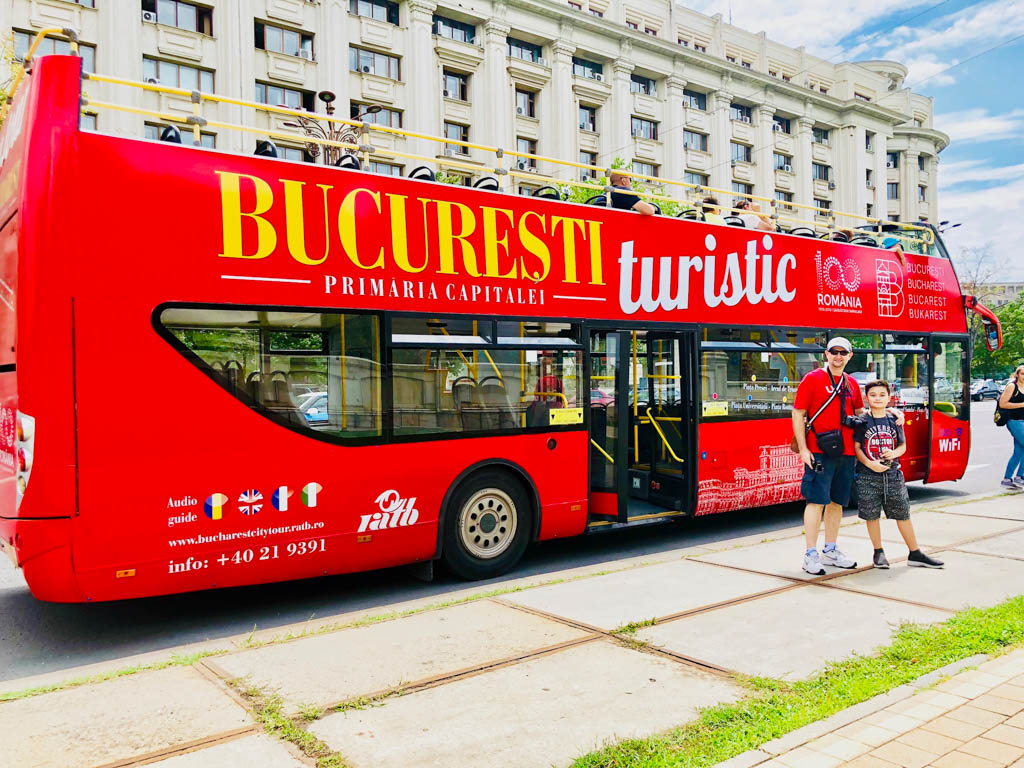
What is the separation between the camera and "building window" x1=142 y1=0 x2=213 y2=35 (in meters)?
29.0

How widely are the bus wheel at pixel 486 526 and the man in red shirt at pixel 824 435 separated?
2.38 m

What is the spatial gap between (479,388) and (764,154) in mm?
49575

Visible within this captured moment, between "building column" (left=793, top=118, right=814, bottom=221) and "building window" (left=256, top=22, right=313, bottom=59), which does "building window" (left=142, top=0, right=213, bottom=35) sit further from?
"building column" (left=793, top=118, right=814, bottom=221)

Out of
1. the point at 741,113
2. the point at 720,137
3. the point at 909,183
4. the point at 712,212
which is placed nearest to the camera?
the point at 712,212

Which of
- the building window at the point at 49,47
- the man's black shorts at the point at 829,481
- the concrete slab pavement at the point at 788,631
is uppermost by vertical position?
the building window at the point at 49,47

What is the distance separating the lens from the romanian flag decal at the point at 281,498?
583 cm

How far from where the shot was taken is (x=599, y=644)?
506 centimetres

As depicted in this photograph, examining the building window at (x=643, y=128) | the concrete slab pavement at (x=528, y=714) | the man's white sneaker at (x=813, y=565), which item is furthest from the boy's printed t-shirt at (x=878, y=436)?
the building window at (x=643, y=128)

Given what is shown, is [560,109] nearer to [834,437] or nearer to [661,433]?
[661,433]

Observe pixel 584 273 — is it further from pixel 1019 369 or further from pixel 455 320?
pixel 1019 369

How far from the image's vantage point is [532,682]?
4438 millimetres

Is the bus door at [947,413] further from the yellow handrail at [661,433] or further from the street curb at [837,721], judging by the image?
the street curb at [837,721]

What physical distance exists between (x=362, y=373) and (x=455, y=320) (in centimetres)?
95

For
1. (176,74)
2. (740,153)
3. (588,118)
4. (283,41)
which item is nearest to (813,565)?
(176,74)
